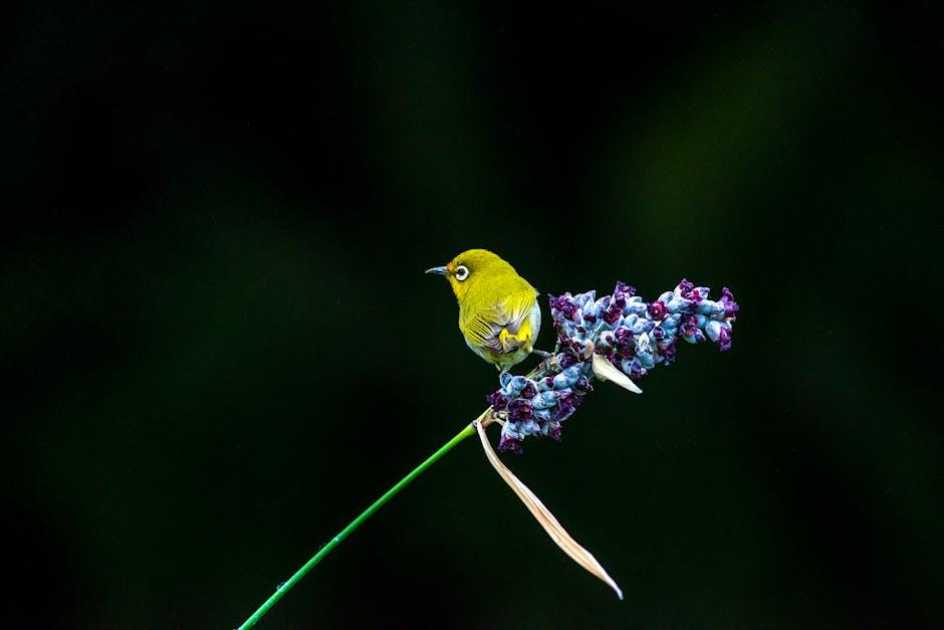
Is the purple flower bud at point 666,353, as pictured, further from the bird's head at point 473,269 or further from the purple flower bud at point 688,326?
the bird's head at point 473,269

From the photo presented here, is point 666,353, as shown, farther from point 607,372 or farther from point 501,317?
point 501,317

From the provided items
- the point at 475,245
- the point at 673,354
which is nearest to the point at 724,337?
the point at 673,354

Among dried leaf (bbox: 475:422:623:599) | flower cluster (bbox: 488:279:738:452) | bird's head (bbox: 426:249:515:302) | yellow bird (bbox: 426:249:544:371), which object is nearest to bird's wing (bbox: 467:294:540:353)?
yellow bird (bbox: 426:249:544:371)

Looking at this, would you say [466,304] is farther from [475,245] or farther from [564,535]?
[475,245]

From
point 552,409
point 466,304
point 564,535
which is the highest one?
point 466,304

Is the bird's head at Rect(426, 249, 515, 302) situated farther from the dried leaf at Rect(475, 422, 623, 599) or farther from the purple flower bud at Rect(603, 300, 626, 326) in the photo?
the dried leaf at Rect(475, 422, 623, 599)

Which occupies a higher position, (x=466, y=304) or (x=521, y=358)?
(x=466, y=304)

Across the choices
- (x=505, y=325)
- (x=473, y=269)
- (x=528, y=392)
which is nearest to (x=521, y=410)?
(x=528, y=392)
